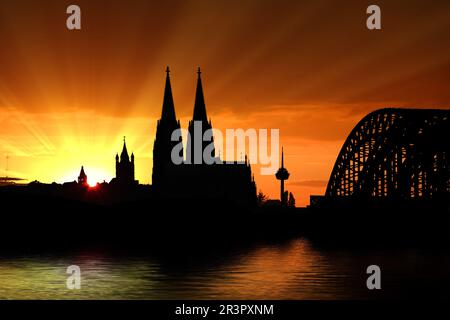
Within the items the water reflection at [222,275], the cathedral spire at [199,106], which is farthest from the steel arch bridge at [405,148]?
the cathedral spire at [199,106]

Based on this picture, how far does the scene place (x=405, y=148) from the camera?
88750mm

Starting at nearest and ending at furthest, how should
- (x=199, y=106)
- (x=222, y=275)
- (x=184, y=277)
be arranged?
(x=184, y=277)
(x=222, y=275)
(x=199, y=106)

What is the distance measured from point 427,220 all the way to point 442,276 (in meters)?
34.1

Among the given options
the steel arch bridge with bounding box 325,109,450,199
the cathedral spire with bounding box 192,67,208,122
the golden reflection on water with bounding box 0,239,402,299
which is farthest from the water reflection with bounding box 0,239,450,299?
the cathedral spire with bounding box 192,67,208,122

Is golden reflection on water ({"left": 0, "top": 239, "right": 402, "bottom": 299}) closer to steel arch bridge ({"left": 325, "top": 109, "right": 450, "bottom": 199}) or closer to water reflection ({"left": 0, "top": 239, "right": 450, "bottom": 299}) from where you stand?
water reflection ({"left": 0, "top": 239, "right": 450, "bottom": 299})

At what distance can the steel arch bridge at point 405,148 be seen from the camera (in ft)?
284

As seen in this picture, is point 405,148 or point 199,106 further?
point 199,106

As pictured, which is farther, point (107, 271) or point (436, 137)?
point (436, 137)

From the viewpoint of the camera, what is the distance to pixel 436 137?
87.0 metres

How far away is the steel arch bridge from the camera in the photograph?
86625mm

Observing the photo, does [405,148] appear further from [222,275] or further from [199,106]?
[199,106]

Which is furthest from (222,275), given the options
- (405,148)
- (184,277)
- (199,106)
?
(199,106)
